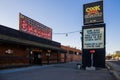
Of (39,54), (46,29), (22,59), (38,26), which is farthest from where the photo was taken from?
(46,29)

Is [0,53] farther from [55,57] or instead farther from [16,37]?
[55,57]

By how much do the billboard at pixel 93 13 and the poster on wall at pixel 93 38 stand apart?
1.57m

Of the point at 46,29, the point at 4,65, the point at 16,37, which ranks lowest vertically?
the point at 4,65

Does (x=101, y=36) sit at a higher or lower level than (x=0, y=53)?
higher

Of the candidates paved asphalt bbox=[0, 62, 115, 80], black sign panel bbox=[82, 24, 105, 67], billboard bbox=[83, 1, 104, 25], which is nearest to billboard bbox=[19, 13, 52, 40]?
billboard bbox=[83, 1, 104, 25]

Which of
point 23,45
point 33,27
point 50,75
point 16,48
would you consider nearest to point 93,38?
point 23,45

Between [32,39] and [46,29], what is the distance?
12192 mm

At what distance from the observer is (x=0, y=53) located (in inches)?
993

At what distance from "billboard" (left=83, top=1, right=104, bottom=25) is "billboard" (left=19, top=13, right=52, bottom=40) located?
10785 mm

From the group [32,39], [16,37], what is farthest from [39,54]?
[16,37]

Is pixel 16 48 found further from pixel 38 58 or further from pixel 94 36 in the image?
pixel 94 36

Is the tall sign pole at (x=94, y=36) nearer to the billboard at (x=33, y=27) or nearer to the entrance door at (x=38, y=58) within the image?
the entrance door at (x=38, y=58)

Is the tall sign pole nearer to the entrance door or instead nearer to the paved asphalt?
the paved asphalt

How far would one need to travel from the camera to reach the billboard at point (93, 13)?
31.9 metres
